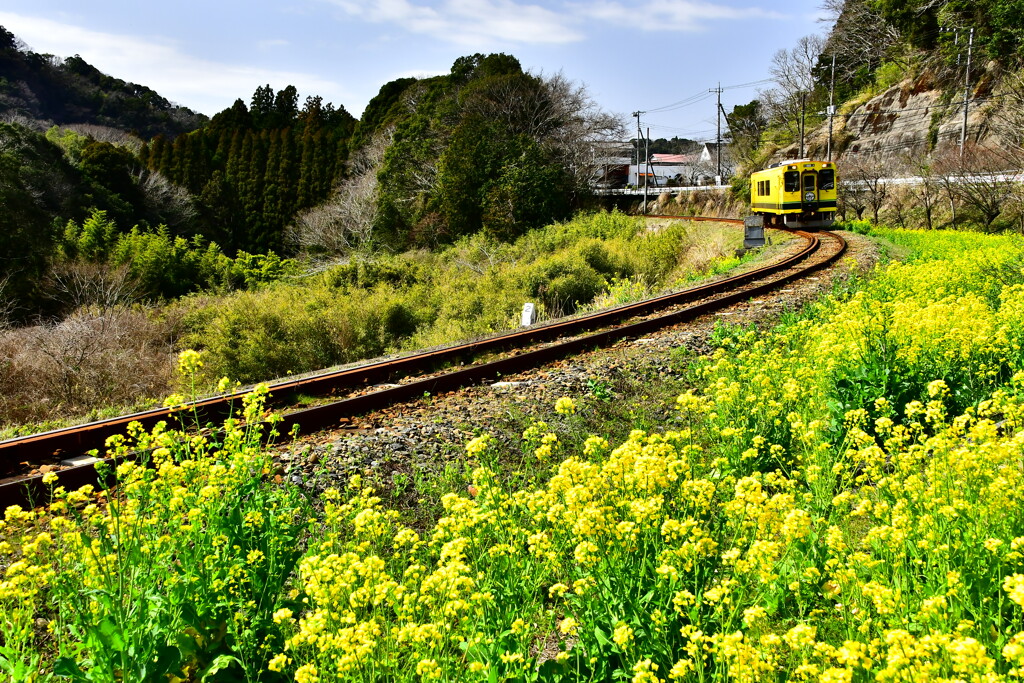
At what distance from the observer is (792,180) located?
2762 centimetres

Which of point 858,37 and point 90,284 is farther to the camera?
point 858,37

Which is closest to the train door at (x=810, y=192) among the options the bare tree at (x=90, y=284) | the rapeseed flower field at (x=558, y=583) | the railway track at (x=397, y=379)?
the railway track at (x=397, y=379)

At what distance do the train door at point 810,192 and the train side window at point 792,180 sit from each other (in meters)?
0.24

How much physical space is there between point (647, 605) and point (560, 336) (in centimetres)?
778

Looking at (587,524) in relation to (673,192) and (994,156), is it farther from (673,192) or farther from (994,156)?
(673,192)

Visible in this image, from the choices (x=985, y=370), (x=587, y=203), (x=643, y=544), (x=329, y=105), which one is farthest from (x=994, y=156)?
(x=329, y=105)

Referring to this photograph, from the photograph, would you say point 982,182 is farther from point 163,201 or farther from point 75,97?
point 75,97

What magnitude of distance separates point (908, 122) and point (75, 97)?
85.7 metres

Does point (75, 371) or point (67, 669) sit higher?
point (67, 669)

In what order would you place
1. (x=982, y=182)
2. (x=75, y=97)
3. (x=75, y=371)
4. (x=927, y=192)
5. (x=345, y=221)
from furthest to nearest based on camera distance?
(x=75, y=97)
(x=345, y=221)
(x=927, y=192)
(x=982, y=182)
(x=75, y=371)

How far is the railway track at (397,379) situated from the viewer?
5512mm

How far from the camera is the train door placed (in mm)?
27531


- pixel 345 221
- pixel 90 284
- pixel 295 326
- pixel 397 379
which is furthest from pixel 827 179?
pixel 345 221

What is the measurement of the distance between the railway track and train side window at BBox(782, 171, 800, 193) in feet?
48.6
